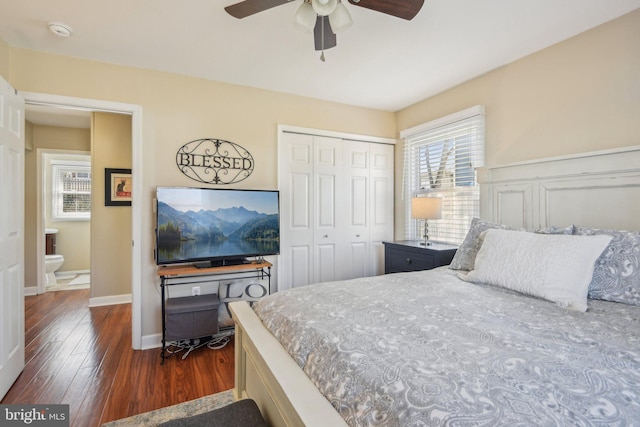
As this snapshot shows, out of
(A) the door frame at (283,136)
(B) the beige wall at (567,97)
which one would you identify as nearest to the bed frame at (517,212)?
(B) the beige wall at (567,97)

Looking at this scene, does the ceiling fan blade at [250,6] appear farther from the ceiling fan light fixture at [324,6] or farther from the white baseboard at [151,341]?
the white baseboard at [151,341]

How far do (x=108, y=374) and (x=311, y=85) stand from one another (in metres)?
3.06

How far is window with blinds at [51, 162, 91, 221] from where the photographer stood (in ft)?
19.1

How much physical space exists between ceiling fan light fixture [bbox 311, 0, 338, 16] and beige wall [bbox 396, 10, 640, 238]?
1.90 meters

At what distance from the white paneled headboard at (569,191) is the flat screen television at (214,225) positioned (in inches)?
80.6

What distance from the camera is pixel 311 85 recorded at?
126 inches

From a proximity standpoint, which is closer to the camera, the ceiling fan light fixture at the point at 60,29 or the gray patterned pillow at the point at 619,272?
the gray patterned pillow at the point at 619,272

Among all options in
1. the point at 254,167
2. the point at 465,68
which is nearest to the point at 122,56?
the point at 254,167

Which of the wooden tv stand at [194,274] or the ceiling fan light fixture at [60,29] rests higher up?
the ceiling fan light fixture at [60,29]

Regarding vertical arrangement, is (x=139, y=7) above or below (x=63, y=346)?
above

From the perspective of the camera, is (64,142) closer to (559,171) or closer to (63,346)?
(63,346)

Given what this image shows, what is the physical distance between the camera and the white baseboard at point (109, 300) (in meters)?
A: 4.04

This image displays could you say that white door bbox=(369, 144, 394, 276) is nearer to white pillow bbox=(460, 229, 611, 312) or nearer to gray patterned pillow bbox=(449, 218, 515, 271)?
gray patterned pillow bbox=(449, 218, 515, 271)

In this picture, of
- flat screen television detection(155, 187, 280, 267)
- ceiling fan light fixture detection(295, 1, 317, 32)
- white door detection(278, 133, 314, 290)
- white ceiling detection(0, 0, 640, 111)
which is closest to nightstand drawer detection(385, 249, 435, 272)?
white door detection(278, 133, 314, 290)
